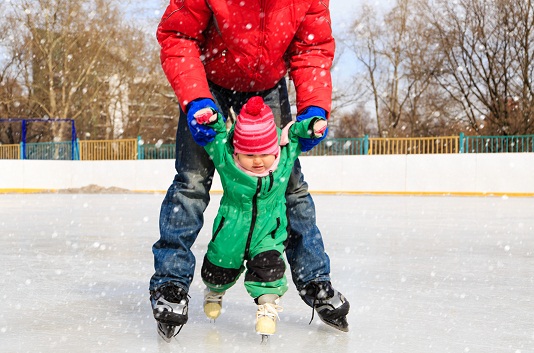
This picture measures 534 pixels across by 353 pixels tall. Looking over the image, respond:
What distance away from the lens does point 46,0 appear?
20016 millimetres

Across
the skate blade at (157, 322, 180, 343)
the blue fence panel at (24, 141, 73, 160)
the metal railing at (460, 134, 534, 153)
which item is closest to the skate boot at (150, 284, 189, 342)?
the skate blade at (157, 322, 180, 343)

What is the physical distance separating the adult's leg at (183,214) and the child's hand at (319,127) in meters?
0.34

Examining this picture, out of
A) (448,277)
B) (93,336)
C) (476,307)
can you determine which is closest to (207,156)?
(93,336)

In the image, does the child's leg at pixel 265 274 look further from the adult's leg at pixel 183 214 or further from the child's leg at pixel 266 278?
the adult's leg at pixel 183 214

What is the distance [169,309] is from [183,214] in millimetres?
291

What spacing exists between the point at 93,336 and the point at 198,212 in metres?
0.44

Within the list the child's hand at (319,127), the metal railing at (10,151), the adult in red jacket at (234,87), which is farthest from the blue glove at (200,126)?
the metal railing at (10,151)

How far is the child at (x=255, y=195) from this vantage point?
1659 mm

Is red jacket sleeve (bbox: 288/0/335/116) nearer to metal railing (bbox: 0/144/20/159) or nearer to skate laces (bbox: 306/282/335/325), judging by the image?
skate laces (bbox: 306/282/335/325)

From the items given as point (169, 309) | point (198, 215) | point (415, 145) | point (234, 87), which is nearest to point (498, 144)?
point (415, 145)

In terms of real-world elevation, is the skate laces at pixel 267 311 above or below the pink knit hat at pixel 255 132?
below

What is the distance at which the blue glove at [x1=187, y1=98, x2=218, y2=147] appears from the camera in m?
1.68

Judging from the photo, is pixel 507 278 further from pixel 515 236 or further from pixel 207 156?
pixel 515 236

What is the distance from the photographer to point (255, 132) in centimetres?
165
